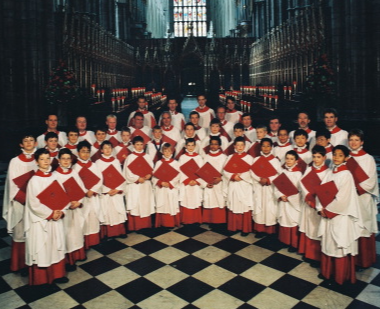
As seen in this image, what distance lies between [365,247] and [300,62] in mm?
12096

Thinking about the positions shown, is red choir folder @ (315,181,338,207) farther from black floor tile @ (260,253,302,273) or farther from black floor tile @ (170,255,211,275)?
black floor tile @ (170,255,211,275)

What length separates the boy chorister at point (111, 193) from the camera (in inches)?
221

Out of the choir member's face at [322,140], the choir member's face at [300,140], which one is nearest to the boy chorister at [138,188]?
the choir member's face at [300,140]

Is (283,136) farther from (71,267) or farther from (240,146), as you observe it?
(71,267)

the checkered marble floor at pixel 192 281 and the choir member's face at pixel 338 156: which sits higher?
the choir member's face at pixel 338 156

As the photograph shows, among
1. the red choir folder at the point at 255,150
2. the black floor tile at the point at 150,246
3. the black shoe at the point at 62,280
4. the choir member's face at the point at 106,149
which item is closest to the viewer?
the black shoe at the point at 62,280

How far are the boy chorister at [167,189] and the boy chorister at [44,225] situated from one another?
186 centimetres

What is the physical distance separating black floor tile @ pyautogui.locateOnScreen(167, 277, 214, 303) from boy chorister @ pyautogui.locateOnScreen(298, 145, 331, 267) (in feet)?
4.58

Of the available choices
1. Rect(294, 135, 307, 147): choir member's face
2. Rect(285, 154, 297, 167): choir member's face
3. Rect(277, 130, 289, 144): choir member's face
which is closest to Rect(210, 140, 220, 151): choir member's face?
Rect(277, 130, 289, 144): choir member's face

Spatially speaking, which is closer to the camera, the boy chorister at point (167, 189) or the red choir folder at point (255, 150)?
the boy chorister at point (167, 189)

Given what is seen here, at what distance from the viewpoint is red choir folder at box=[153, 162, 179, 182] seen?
5.96 meters

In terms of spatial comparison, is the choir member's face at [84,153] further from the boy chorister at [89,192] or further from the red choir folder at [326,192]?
the red choir folder at [326,192]

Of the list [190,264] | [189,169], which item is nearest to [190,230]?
[189,169]

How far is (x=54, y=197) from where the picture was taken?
4.29 meters
